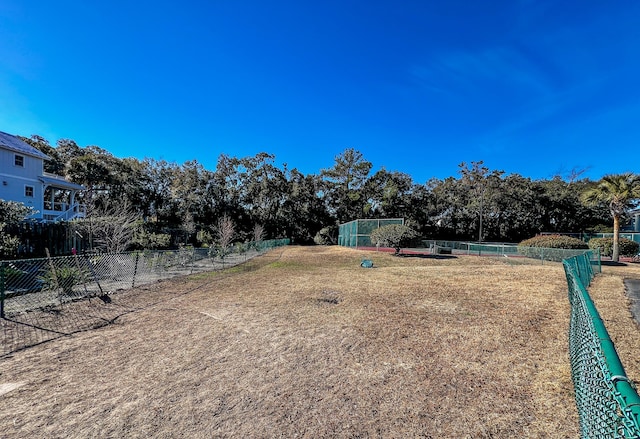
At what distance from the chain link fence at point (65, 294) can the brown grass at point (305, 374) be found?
69 cm

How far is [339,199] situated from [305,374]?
124ft

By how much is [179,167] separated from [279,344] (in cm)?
3623

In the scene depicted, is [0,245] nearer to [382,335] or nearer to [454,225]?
[382,335]

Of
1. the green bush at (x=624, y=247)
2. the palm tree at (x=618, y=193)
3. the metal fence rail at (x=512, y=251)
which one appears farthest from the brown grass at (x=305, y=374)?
the green bush at (x=624, y=247)

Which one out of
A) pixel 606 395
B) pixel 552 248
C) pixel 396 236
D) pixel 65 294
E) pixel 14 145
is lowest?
pixel 65 294

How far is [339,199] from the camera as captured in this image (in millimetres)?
40906

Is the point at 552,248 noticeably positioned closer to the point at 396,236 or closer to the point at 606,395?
the point at 396,236

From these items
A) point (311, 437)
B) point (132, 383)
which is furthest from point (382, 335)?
point (132, 383)

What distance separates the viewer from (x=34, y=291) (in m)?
7.29

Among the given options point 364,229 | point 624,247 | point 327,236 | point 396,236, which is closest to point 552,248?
point 624,247

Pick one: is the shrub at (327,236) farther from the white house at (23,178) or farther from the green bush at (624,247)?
the green bush at (624,247)

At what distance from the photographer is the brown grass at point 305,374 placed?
2582mm

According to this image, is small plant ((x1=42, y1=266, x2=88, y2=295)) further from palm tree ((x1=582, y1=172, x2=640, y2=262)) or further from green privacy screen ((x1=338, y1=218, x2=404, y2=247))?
palm tree ((x1=582, y1=172, x2=640, y2=262))

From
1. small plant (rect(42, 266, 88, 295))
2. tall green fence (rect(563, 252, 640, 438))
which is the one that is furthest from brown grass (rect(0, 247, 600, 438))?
small plant (rect(42, 266, 88, 295))
